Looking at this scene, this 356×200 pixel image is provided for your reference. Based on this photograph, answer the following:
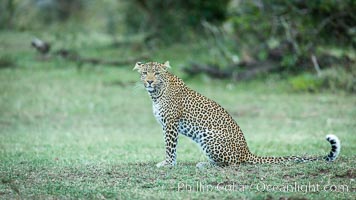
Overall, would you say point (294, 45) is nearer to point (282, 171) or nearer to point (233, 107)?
point (233, 107)

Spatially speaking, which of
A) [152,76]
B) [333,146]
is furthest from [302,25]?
[333,146]

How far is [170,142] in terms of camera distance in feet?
34.2

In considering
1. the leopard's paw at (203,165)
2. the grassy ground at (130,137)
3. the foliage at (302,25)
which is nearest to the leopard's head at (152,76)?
the grassy ground at (130,137)

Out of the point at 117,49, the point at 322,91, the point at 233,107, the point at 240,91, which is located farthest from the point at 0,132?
the point at 117,49

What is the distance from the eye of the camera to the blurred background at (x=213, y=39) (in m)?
21.5

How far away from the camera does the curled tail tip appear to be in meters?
9.26

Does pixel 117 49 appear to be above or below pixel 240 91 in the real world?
above

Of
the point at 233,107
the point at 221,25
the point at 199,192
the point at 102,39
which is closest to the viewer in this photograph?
the point at 199,192

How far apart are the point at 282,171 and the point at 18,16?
25442mm

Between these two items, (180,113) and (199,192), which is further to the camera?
(180,113)

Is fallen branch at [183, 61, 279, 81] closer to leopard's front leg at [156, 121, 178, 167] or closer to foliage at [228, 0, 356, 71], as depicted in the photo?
foliage at [228, 0, 356, 71]

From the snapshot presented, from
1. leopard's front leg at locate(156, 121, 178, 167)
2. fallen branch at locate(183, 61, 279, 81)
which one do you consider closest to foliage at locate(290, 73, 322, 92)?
fallen branch at locate(183, 61, 279, 81)

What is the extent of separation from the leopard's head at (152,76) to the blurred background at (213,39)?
10050mm

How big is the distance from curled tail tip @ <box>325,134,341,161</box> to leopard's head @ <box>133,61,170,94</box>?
2.64m
